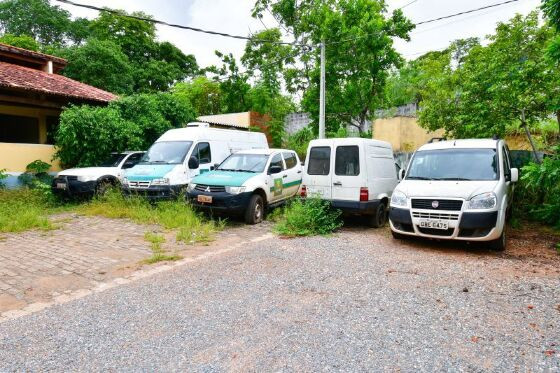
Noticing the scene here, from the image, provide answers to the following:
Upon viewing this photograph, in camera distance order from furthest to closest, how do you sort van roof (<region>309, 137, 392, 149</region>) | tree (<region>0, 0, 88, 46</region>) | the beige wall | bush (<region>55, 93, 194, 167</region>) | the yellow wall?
tree (<region>0, 0, 88, 46</region>)
the beige wall
the yellow wall
bush (<region>55, 93, 194, 167</region>)
van roof (<region>309, 137, 392, 149</region>)

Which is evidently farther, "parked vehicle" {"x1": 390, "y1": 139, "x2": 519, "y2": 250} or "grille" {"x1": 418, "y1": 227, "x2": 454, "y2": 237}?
"grille" {"x1": 418, "y1": 227, "x2": 454, "y2": 237}

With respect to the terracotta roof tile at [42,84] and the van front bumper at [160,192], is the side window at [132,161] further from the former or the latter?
the terracotta roof tile at [42,84]

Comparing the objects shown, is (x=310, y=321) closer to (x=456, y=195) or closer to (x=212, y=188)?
(x=456, y=195)

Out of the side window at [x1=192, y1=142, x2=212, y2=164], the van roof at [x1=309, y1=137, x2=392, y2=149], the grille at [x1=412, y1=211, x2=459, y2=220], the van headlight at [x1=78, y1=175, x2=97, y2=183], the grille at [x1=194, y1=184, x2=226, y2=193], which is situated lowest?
the grille at [x1=412, y1=211, x2=459, y2=220]

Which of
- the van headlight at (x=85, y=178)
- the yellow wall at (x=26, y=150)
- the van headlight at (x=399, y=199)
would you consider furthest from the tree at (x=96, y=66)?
the van headlight at (x=399, y=199)

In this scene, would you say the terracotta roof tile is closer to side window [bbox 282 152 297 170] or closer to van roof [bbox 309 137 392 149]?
side window [bbox 282 152 297 170]

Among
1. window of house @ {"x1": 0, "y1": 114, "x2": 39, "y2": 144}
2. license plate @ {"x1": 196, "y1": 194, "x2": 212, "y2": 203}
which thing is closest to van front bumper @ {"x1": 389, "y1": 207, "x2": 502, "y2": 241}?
license plate @ {"x1": 196, "y1": 194, "x2": 212, "y2": 203}

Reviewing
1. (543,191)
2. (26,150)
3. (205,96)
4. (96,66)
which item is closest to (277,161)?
(543,191)

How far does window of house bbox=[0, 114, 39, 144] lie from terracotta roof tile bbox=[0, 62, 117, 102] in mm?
1551

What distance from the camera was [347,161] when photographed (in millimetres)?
7898

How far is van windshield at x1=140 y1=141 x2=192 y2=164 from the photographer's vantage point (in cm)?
1001

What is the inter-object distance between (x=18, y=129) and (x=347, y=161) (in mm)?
13327

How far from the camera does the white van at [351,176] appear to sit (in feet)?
25.3

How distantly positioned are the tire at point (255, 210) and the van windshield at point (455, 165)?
351cm
